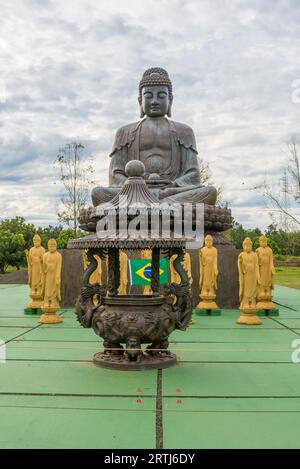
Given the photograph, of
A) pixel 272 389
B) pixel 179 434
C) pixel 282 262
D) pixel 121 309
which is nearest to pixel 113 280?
pixel 121 309

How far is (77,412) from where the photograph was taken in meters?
3.72

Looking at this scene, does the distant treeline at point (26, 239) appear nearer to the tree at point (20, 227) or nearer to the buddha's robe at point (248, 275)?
the tree at point (20, 227)

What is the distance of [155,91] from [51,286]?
5.75 meters

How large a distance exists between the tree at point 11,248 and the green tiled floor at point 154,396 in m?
16.8

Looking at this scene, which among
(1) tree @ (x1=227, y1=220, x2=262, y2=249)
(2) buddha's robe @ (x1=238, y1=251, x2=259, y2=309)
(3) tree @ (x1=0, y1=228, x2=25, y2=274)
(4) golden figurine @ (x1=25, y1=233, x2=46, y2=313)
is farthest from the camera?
(1) tree @ (x1=227, y1=220, x2=262, y2=249)

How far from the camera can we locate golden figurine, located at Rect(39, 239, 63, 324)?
27.2 ft

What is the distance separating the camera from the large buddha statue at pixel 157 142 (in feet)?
40.2

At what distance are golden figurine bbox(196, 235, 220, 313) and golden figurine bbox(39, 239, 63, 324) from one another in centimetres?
239

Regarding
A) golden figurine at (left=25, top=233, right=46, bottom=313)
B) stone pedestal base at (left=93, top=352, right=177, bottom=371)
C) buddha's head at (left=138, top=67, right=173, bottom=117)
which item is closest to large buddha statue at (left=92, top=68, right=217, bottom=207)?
buddha's head at (left=138, top=67, right=173, bottom=117)

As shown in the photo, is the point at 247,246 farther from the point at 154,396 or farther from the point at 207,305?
the point at 154,396

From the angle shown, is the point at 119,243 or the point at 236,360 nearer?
the point at 119,243

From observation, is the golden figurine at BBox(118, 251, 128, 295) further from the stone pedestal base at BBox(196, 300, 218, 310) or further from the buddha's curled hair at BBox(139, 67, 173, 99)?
the buddha's curled hair at BBox(139, 67, 173, 99)

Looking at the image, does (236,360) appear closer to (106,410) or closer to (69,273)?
(106,410)

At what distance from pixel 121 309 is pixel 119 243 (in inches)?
26.6
